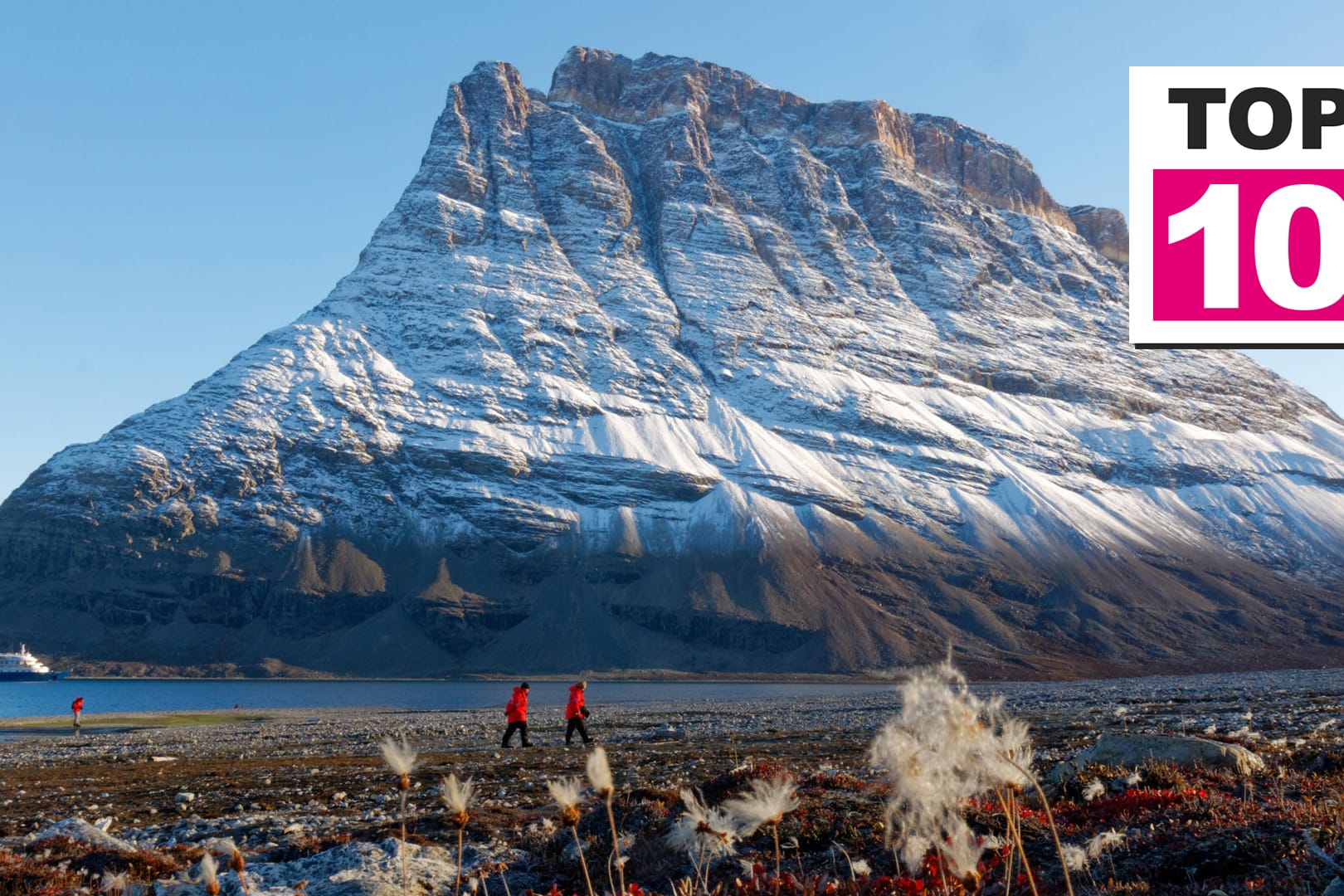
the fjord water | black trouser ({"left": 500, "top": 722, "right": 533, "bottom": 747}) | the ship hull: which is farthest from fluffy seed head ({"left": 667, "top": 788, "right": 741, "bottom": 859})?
the ship hull

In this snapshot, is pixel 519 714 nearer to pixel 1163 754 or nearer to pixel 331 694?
pixel 1163 754

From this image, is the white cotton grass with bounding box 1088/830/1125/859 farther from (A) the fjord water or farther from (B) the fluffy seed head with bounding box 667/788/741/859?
(A) the fjord water

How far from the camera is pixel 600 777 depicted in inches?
183

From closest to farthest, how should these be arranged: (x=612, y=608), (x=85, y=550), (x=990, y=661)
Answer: (x=990, y=661), (x=612, y=608), (x=85, y=550)

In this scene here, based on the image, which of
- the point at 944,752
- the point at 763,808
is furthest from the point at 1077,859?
the point at 763,808

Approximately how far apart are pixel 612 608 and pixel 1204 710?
471 ft

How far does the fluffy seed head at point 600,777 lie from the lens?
14.9 ft

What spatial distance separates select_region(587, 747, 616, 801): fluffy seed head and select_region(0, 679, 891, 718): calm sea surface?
79243 mm

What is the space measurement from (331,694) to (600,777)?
129151 mm

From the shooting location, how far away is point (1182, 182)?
1418 cm

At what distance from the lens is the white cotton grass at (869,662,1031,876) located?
4684 millimetres

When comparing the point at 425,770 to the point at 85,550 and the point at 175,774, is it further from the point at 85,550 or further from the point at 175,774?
the point at 85,550

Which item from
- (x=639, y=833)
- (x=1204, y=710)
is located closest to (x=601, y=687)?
(x=1204, y=710)

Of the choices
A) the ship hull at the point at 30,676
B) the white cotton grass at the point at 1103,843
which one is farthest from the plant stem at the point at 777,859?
the ship hull at the point at 30,676
